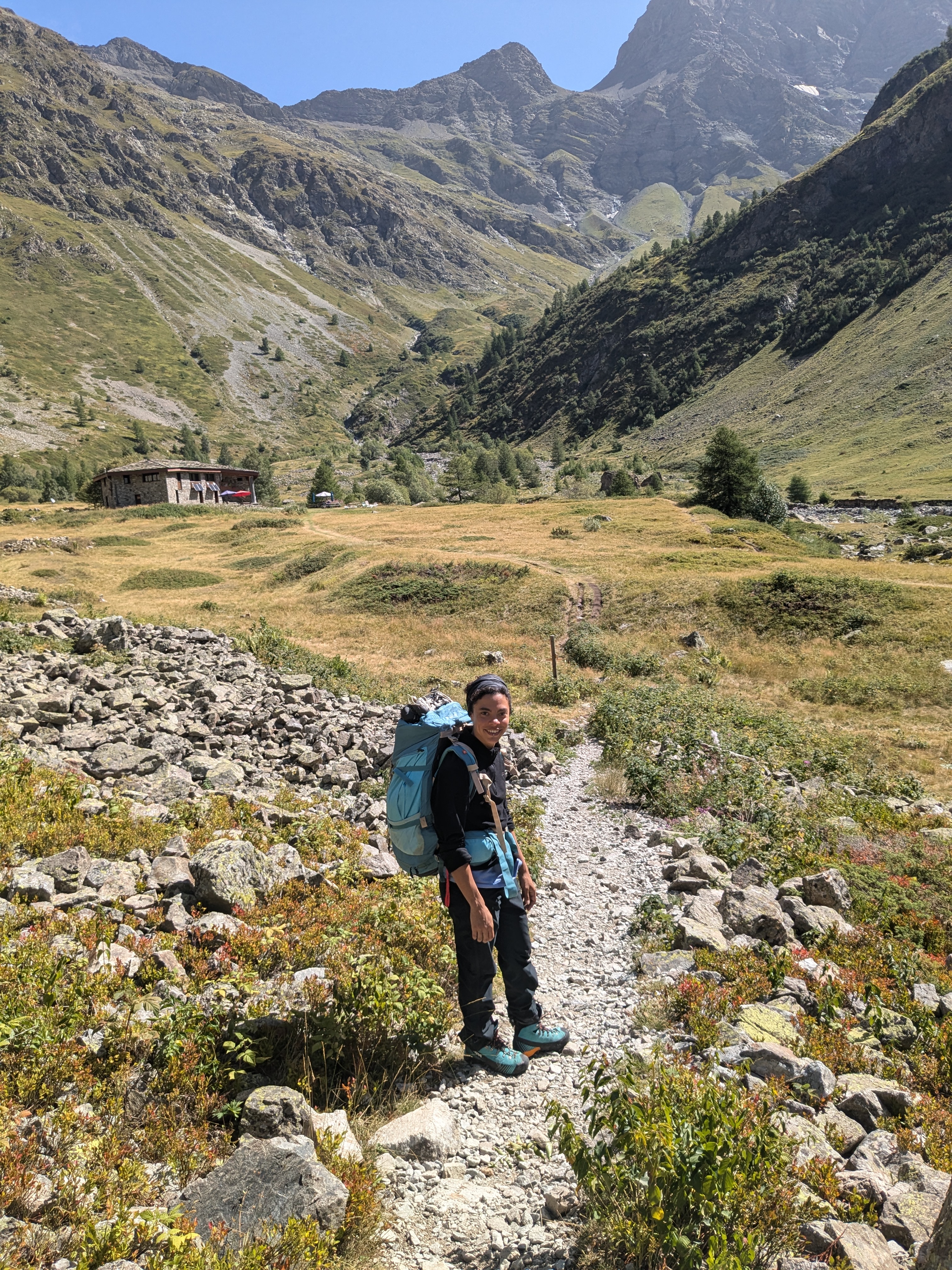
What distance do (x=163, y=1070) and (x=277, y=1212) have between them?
1556mm

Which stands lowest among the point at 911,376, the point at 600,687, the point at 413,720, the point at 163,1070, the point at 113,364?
the point at 600,687

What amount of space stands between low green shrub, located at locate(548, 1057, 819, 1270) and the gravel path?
17.8 inches

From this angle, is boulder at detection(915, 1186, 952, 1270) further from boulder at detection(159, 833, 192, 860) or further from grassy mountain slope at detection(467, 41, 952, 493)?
grassy mountain slope at detection(467, 41, 952, 493)

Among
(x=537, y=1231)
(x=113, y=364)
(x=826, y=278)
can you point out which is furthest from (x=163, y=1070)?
(x=113, y=364)

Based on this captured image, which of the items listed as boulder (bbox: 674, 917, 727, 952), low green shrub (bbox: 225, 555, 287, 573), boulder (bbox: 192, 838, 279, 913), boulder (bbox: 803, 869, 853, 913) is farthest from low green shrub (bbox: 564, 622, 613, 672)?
low green shrub (bbox: 225, 555, 287, 573)

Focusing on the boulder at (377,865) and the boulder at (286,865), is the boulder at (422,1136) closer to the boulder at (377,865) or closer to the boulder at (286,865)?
the boulder at (286,865)

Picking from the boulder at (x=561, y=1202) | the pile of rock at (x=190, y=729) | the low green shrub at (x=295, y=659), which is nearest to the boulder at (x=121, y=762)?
Answer: the pile of rock at (x=190, y=729)

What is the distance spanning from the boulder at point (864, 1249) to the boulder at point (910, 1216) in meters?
0.18

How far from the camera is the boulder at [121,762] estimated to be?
10758mm

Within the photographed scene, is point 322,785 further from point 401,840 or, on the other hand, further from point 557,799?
point 401,840

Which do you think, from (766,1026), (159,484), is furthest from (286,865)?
(159,484)

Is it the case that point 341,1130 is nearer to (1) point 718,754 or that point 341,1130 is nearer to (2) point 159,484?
(1) point 718,754

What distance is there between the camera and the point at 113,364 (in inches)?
7776

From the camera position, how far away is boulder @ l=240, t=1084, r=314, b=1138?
174 inches
